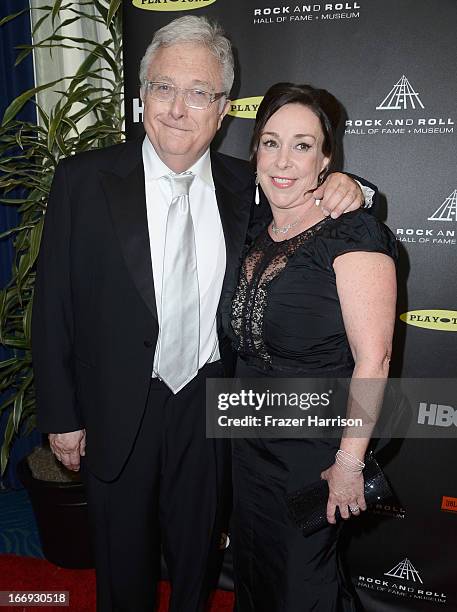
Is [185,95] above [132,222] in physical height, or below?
above

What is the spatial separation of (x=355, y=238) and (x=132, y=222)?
65cm

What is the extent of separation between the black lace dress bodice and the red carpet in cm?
145

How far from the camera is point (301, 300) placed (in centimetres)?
169

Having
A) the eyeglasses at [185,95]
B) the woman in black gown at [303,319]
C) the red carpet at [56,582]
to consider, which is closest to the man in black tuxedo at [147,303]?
the eyeglasses at [185,95]

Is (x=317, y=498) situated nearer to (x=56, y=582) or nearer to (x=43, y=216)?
(x=56, y=582)

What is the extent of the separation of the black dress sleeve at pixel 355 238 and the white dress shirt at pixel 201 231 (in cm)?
38

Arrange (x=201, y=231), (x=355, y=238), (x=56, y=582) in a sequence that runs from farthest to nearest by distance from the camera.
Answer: (x=56, y=582), (x=201, y=231), (x=355, y=238)

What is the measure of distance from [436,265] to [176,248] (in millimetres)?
1152

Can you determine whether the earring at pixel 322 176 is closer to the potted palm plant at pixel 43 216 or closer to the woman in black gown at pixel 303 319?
the woman in black gown at pixel 303 319

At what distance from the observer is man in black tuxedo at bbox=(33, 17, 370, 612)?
70.2 inches

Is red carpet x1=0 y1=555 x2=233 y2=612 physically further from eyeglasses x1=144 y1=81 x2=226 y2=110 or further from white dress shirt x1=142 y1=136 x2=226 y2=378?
eyeglasses x1=144 y1=81 x2=226 y2=110
